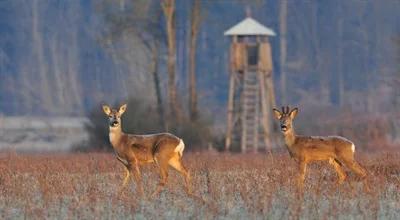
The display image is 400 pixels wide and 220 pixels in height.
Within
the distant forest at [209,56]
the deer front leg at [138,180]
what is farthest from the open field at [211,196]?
the distant forest at [209,56]

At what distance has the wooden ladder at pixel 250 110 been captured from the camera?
134 feet

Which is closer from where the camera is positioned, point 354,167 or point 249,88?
point 354,167

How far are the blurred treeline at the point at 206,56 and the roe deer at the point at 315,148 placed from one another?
4652 cm

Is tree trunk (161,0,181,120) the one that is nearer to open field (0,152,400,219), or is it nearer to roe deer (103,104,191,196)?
open field (0,152,400,219)

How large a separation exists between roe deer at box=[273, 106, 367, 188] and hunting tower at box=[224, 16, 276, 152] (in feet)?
65.7

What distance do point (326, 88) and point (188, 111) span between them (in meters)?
29.3

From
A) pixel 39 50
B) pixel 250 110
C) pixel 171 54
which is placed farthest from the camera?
pixel 39 50

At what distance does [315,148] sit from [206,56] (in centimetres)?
5590

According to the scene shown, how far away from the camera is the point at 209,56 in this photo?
2968 inches

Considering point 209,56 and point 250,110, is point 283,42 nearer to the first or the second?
point 209,56

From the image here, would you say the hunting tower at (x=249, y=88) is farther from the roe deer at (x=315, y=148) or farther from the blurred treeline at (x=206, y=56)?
the blurred treeline at (x=206, y=56)

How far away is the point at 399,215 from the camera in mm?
16797

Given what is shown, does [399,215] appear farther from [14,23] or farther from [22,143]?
[14,23]

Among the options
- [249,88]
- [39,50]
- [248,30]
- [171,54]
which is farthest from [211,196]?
[39,50]
